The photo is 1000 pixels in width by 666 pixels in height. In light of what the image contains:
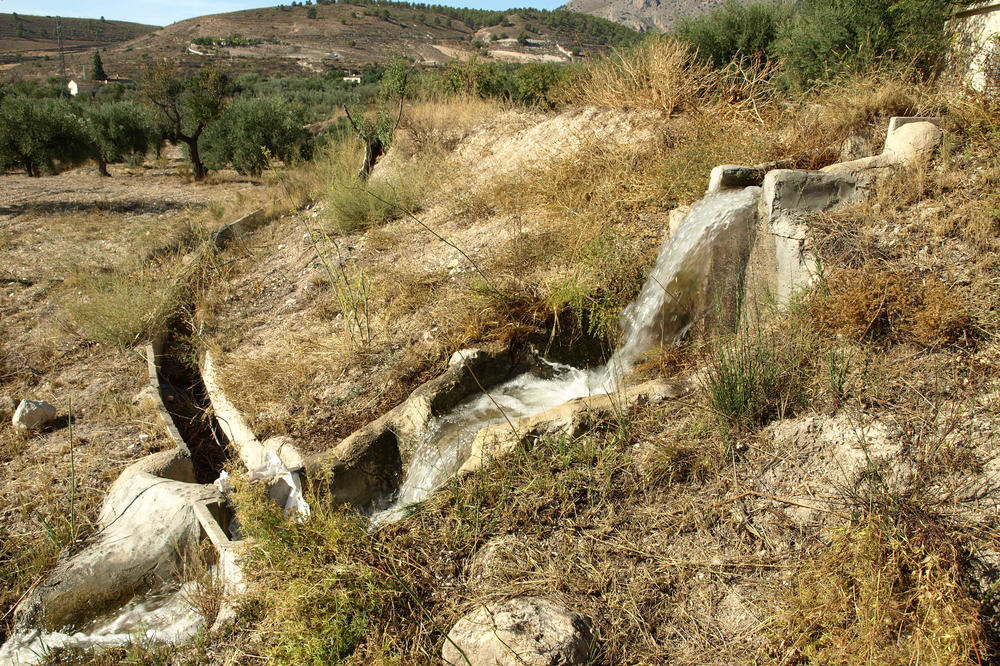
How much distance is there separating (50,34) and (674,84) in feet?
253

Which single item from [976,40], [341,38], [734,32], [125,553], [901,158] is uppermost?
[341,38]

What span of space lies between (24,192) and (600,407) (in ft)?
45.6

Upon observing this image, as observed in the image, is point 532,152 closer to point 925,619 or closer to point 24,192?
point 925,619

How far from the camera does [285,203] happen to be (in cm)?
1027

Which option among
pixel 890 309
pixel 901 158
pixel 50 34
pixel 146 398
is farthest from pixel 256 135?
pixel 50 34

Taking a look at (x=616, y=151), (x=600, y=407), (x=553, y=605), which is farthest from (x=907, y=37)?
(x=553, y=605)

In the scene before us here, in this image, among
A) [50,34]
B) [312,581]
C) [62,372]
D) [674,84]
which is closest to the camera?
[312,581]

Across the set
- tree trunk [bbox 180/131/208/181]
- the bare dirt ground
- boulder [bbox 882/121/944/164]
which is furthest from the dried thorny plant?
tree trunk [bbox 180/131/208/181]

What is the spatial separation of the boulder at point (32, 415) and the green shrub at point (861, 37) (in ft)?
23.6

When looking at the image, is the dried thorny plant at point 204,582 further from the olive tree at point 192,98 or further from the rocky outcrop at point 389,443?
the olive tree at point 192,98

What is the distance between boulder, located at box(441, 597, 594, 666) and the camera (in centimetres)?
245

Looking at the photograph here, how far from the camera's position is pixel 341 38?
176ft

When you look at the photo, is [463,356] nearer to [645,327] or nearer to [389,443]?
[389,443]

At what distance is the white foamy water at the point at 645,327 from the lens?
4.43m
